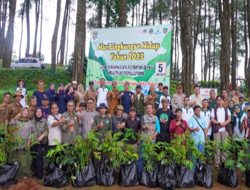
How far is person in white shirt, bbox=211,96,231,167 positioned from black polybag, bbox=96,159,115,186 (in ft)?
9.30

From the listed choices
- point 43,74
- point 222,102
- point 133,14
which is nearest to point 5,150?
point 222,102

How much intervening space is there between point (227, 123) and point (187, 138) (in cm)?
146

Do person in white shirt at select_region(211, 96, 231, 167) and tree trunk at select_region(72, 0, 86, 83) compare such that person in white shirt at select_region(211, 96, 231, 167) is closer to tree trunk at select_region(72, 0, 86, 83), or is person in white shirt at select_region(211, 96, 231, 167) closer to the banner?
the banner

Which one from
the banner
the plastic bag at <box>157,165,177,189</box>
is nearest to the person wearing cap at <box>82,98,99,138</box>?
the plastic bag at <box>157,165,177,189</box>

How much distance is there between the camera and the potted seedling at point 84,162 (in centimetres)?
836

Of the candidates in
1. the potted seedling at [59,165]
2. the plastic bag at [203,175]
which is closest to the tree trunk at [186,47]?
the plastic bag at [203,175]

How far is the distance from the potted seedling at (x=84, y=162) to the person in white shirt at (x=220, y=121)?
319 cm

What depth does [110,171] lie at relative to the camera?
339 inches

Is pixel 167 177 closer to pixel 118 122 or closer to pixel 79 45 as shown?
pixel 118 122

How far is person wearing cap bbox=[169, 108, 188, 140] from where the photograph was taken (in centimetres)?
895

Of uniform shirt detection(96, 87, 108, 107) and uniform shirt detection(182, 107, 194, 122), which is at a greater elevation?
A: uniform shirt detection(96, 87, 108, 107)

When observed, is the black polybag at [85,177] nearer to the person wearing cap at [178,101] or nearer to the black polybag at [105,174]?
the black polybag at [105,174]

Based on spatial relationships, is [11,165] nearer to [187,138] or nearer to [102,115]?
[102,115]

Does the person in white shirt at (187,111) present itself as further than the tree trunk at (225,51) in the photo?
No
